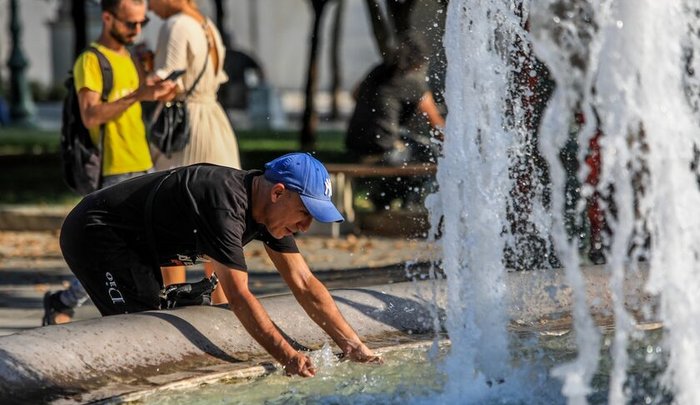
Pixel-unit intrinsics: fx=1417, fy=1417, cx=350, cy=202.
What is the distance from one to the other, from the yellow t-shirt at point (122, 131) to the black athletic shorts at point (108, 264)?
1419 mm

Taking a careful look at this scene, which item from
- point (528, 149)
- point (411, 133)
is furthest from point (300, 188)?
point (411, 133)

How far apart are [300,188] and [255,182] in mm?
215

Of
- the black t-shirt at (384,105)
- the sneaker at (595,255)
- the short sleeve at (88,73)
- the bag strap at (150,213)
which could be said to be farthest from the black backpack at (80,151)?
the black t-shirt at (384,105)

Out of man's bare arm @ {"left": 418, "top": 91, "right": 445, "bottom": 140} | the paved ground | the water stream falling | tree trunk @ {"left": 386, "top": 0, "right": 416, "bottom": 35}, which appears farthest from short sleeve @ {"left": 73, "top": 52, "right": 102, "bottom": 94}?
tree trunk @ {"left": 386, "top": 0, "right": 416, "bottom": 35}

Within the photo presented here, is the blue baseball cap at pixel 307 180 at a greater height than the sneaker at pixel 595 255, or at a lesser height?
greater

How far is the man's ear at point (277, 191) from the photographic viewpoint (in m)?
4.46

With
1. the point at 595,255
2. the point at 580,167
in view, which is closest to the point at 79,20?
the point at 595,255

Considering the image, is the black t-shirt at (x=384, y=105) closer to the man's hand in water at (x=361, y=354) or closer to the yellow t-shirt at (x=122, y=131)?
the yellow t-shirt at (x=122, y=131)

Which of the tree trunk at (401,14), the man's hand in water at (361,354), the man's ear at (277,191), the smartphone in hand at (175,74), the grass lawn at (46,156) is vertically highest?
the tree trunk at (401,14)

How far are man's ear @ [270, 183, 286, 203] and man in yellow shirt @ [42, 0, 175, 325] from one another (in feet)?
5.92

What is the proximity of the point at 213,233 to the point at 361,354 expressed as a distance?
2.56ft

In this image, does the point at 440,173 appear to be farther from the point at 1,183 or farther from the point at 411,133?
the point at 1,183

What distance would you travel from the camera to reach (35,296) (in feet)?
26.8

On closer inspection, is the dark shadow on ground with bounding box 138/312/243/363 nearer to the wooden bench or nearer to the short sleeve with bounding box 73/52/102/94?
the short sleeve with bounding box 73/52/102/94
